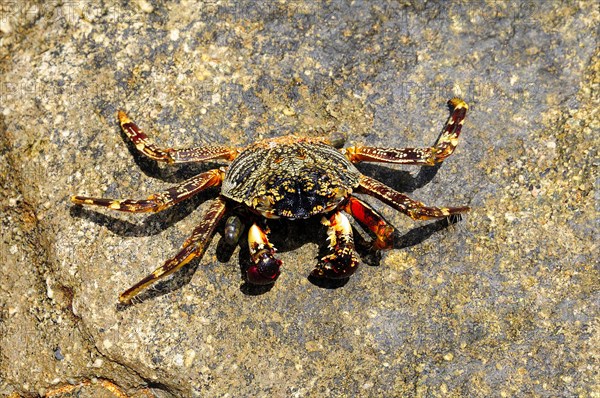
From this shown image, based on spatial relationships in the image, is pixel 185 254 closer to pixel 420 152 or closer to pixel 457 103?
pixel 420 152

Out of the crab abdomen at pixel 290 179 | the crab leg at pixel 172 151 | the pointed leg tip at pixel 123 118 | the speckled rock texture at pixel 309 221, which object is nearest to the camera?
the crab abdomen at pixel 290 179

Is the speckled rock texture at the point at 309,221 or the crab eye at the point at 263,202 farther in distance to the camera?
the speckled rock texture at the point at 309,221

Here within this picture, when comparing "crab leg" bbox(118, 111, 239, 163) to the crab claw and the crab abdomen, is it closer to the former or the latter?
the crab abdomen

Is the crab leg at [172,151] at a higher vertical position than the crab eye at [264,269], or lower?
higher

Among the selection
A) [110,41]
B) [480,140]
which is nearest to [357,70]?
[480,140]

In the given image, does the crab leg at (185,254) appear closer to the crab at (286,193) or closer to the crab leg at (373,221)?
the crab at (286,193)

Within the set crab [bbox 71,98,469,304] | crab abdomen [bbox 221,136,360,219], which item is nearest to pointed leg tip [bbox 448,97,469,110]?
crab [bbox 71,98,469,304]

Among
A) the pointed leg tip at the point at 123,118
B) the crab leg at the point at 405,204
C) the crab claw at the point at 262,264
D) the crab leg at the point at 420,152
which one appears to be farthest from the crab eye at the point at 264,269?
the pointed leg tip at the point at 123,118

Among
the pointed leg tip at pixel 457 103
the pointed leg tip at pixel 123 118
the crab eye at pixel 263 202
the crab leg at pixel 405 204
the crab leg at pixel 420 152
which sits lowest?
the pointed leg tip at pixel 123 118
